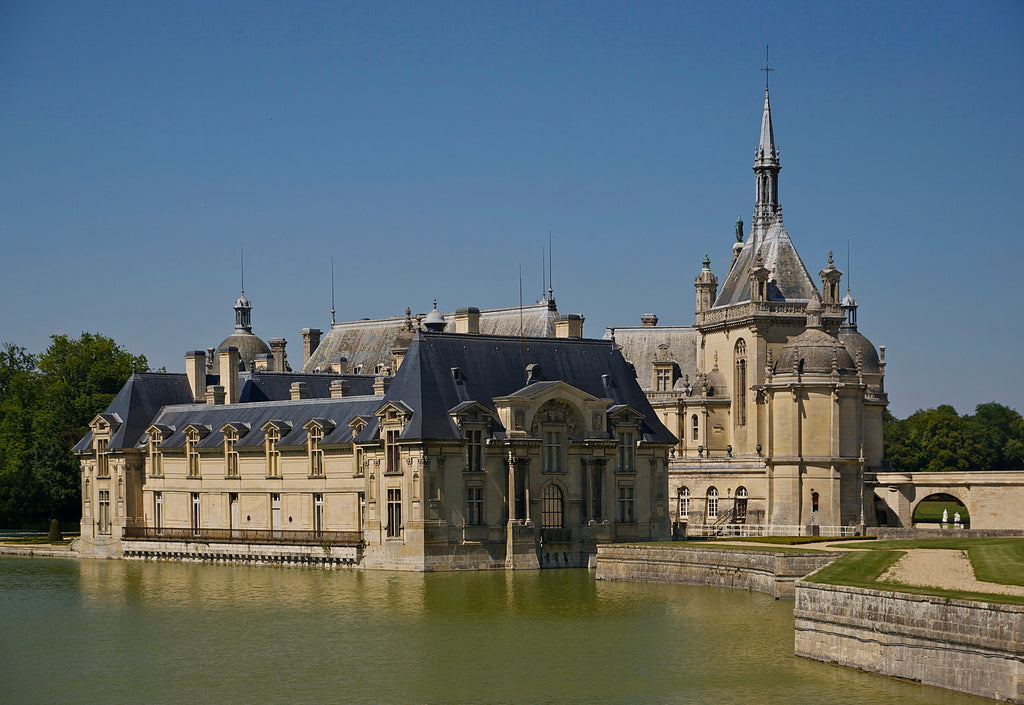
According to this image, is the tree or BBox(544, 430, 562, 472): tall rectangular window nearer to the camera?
BBox(544, 430, 562, 472): tall rectangular window

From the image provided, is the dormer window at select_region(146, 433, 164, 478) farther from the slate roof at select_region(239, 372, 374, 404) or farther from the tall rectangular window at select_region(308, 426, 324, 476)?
the tall rectangular window at select_region(308, 426, 324, 476)

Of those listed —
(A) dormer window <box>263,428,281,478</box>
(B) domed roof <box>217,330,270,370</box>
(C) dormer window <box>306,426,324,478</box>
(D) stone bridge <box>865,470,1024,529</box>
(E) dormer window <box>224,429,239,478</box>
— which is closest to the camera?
(C) dormer window <box>306,426,324,478</box>

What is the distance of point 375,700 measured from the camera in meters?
40.0

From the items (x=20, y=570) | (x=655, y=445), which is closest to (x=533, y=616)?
(x=655, y=445)

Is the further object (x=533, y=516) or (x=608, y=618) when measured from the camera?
(x=533, y=516)

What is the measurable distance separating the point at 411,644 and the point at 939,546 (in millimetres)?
20691

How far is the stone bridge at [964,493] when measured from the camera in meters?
82.9

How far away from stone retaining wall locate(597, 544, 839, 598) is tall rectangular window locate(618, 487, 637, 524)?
23.0ft

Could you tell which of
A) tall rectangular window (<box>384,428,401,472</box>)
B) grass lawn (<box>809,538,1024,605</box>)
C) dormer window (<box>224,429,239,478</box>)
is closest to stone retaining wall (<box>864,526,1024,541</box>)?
grass lawn (<box>809,538,1024,605</box>)

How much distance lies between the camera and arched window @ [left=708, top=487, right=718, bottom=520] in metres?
93.3

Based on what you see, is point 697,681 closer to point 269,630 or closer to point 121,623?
point 269,630

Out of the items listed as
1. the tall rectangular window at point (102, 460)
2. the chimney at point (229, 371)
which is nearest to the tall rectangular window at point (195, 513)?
the tall rectangular window at point (102, 460)

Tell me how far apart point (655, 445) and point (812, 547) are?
13.3 m

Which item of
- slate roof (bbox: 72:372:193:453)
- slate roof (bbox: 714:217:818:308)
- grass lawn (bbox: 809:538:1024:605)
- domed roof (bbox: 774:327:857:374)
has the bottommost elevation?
grass lawn (bbox: 809:538:1024:605)
